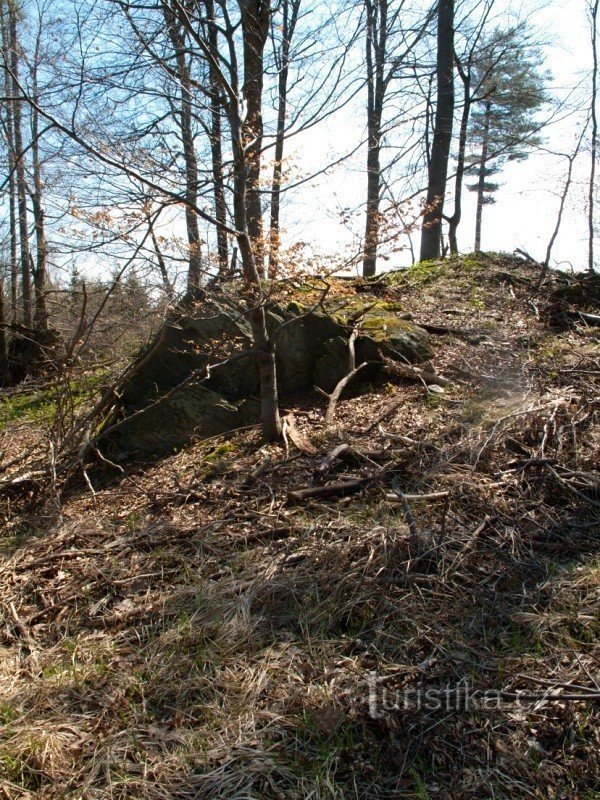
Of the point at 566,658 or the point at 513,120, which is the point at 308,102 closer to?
the point at 566,658

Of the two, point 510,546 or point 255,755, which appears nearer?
point 255,755

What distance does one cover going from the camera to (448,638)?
294cm

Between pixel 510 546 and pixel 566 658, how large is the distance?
2.97 feet

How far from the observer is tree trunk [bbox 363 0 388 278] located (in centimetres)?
548

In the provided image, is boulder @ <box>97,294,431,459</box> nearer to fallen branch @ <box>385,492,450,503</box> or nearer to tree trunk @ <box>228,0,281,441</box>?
tree trunk @ <box>228,0,281,441</box>

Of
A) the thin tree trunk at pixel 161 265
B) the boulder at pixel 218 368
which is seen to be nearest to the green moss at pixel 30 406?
the boulder at pixel 218 368

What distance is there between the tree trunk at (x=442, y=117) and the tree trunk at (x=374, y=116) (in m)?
1.29

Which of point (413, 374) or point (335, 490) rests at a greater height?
point (413, 374)

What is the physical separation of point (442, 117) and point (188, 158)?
8866mm

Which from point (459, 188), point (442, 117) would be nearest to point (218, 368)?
point (442, 117)

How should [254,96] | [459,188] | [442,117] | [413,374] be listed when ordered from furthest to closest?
[459,188] < [442,117] < [413,374] < [254,96]

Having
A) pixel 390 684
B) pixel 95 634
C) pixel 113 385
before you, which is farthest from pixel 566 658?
pixel 113 385

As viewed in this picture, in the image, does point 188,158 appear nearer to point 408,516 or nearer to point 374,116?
point 408,516

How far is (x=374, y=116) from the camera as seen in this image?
10.7m
